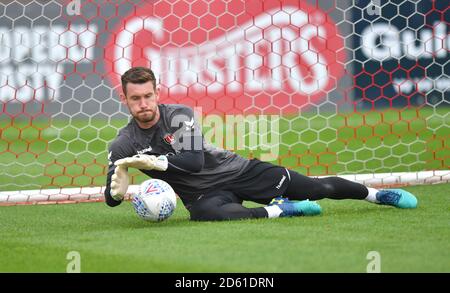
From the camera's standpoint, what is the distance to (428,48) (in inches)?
298

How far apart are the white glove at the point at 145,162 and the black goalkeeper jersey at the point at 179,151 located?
6cm

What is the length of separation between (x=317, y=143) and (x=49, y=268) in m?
4.72

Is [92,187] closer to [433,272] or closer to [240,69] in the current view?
[240,69]

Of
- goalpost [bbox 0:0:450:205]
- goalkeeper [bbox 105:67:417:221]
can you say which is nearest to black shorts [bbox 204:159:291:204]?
goalkeeper [bbox 105:67:417:221]

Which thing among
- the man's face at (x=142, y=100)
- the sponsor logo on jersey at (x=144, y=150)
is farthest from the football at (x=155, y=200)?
the man's face at (x=142, y=100)

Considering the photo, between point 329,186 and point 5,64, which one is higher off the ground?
point 5,64

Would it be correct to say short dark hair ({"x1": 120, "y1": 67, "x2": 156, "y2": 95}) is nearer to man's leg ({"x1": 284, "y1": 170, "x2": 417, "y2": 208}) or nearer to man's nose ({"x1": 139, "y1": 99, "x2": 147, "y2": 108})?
man's nose ({"x1": 139, "y1": 99, "x2": 147, "y2": 108})

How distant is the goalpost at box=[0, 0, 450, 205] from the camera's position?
7.21 metres

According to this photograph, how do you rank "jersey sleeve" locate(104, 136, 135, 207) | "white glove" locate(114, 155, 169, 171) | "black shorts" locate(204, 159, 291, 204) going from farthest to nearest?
"black shorts" locate(204, 159, 291, 204)
"jersey sleeve" locate(104, 136, 135, 207)
"white glove" locate(114, 155, 169, 171)

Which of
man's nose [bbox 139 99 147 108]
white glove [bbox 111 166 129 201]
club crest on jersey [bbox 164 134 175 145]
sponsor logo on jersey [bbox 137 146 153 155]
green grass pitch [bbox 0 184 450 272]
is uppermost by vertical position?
man's nose [bbox 139 99 147 108]

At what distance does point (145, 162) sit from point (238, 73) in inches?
135

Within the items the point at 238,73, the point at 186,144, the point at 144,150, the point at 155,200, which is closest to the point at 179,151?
the point at 186,144

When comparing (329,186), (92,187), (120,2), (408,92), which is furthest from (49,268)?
(408,92)

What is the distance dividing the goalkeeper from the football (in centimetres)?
9
